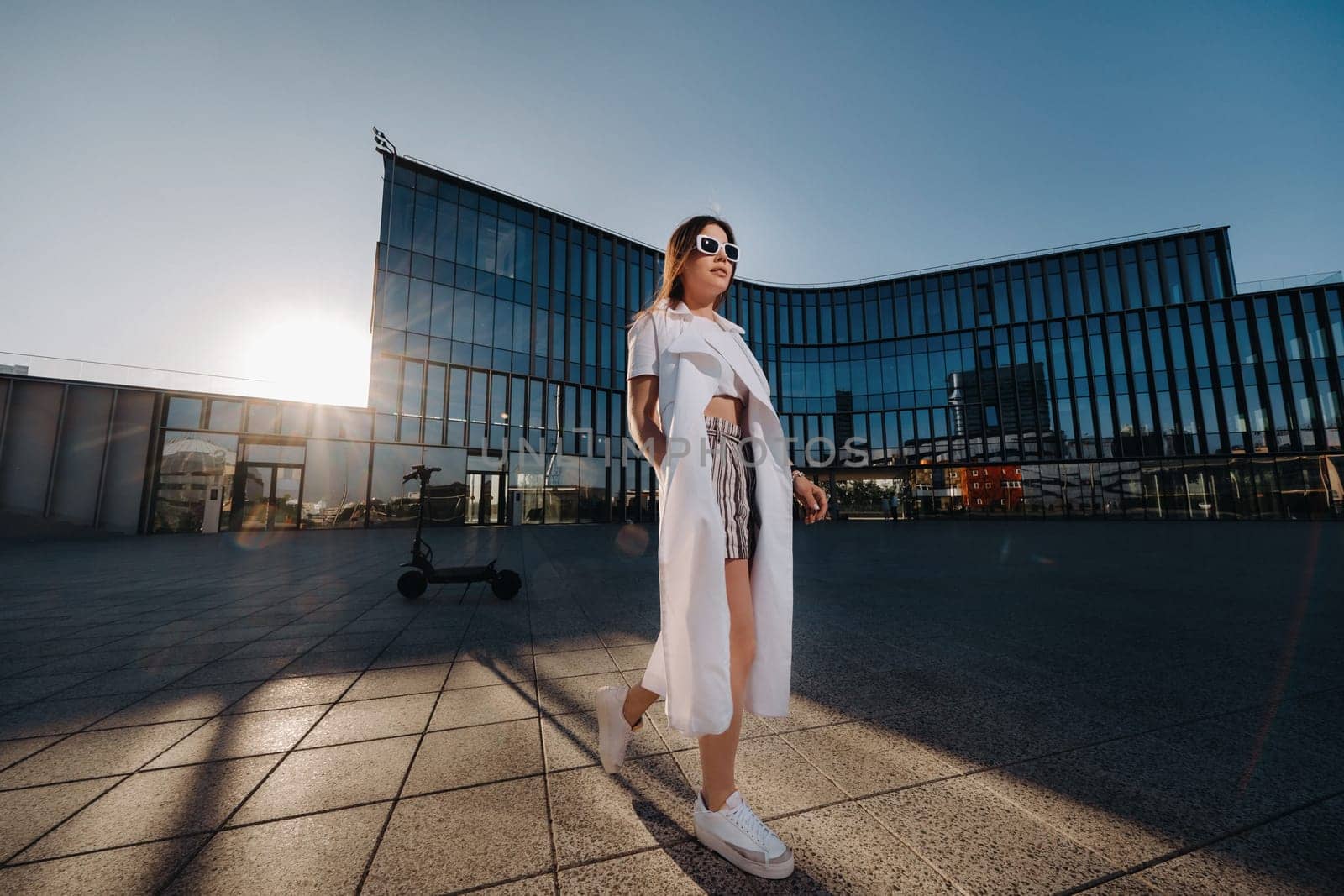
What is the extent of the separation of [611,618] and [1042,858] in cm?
373

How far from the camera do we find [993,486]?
2739 cm

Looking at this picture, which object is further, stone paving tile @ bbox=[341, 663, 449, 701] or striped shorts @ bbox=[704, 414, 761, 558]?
stone paving tile @ bbox=[341, 663, 449, 701]

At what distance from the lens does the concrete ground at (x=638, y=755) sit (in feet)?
5.02

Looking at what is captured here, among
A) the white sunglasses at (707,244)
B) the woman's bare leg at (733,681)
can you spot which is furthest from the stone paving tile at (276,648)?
the white sunglasses at (707,244)

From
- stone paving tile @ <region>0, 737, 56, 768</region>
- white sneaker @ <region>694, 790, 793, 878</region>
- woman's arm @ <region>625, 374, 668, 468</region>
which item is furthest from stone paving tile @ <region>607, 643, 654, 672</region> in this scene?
stone paving tile @ <region>0, 737, 56, 768</region>

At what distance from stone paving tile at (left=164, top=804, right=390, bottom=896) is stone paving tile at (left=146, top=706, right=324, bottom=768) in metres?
0.73

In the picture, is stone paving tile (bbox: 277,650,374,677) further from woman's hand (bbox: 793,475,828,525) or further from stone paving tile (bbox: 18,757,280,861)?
woman's hand (bbox: 793,475,828,525)

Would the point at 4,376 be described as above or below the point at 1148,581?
above

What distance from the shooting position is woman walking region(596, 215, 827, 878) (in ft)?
5.12

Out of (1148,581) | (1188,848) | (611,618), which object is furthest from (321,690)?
(1148,581)

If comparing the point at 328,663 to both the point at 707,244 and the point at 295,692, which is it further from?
the point at 707,244

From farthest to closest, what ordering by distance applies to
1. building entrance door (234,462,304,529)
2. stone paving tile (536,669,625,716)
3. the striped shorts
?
building entrance door (234,462,304,529) → stone paving tile (536,669,625,716) → the striped shorts

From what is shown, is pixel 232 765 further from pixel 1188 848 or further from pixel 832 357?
pixel 832 357

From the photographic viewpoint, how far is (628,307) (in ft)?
88.0
